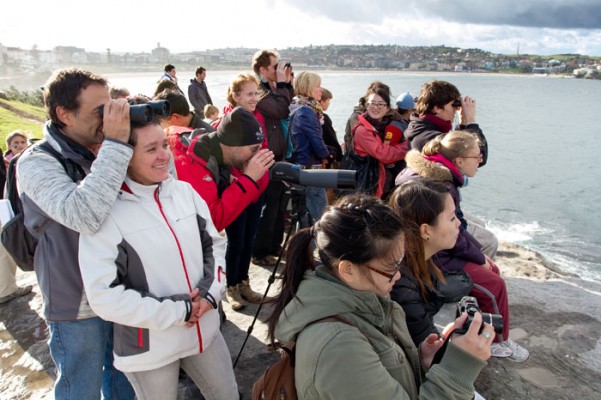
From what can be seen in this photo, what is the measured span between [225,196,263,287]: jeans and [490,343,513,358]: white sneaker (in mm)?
1813

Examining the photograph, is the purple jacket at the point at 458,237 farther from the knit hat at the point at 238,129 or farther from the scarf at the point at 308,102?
the scarf at the point at 308,102

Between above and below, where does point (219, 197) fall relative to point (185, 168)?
below

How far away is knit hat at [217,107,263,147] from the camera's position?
8.25 feet

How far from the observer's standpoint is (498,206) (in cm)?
1223

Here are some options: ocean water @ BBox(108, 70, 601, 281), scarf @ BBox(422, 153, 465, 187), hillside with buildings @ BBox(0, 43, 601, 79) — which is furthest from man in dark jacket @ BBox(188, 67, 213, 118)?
hillside with buildings @ BBox(0, 43, 601, 79)

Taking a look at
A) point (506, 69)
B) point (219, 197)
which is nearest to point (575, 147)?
point (219, 197)

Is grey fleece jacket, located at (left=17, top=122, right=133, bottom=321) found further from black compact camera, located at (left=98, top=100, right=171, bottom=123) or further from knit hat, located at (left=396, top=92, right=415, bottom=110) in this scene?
knit hat, located at (left=396, top=92, right=415, bottom=110)

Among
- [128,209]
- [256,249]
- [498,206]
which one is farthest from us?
[498,206]

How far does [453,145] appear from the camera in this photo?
10.0ft

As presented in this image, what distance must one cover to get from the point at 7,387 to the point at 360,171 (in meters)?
3.23

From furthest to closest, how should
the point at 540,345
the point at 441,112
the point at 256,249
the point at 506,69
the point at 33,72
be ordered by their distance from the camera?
the point at 506,69 → the point at 33,72 → the point at 256,249 → the point at 441,112 → the point at 540,345

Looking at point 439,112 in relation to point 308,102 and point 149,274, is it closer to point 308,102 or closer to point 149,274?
point 308,102

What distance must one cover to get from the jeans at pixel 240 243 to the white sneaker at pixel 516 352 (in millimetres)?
1904

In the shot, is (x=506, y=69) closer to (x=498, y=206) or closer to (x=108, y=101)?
(x=498, y=206)
